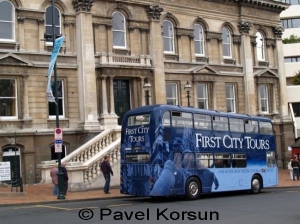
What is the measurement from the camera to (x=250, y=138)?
82.8 ft

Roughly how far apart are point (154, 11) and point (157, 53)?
9.74 ft

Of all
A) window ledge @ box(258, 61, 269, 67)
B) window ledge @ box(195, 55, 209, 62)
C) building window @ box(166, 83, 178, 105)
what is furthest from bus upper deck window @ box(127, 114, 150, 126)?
window ledge @ box(258, 61, 269, 67)

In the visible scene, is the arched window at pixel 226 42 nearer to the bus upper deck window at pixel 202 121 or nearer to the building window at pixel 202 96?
the building window at pixel 202 96

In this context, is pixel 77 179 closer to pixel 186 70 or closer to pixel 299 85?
pixel 186 70

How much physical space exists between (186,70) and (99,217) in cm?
2248

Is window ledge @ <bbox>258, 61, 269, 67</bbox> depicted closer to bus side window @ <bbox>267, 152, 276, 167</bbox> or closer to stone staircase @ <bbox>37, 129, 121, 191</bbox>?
bus side window @ <bbox>267, 152, 276, 167</bbox>

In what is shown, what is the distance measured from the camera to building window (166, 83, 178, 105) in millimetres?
36562

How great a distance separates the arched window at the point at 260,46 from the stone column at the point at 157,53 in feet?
36.7

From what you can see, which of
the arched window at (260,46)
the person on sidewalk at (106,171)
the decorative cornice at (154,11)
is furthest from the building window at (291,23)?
the person on sidewalk at (106,171)

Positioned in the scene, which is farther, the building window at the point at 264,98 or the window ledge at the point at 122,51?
the building window at the point at 264,98

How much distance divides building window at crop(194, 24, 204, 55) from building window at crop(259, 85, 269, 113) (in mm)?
7159

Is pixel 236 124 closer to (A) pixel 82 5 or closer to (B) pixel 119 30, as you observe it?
(B) pixel 119 30

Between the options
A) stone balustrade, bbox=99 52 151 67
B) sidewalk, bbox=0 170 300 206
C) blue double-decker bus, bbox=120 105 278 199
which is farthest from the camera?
stone balustrade, bbox=99 52 151 67

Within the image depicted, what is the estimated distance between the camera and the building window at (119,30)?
33969 millimetres
